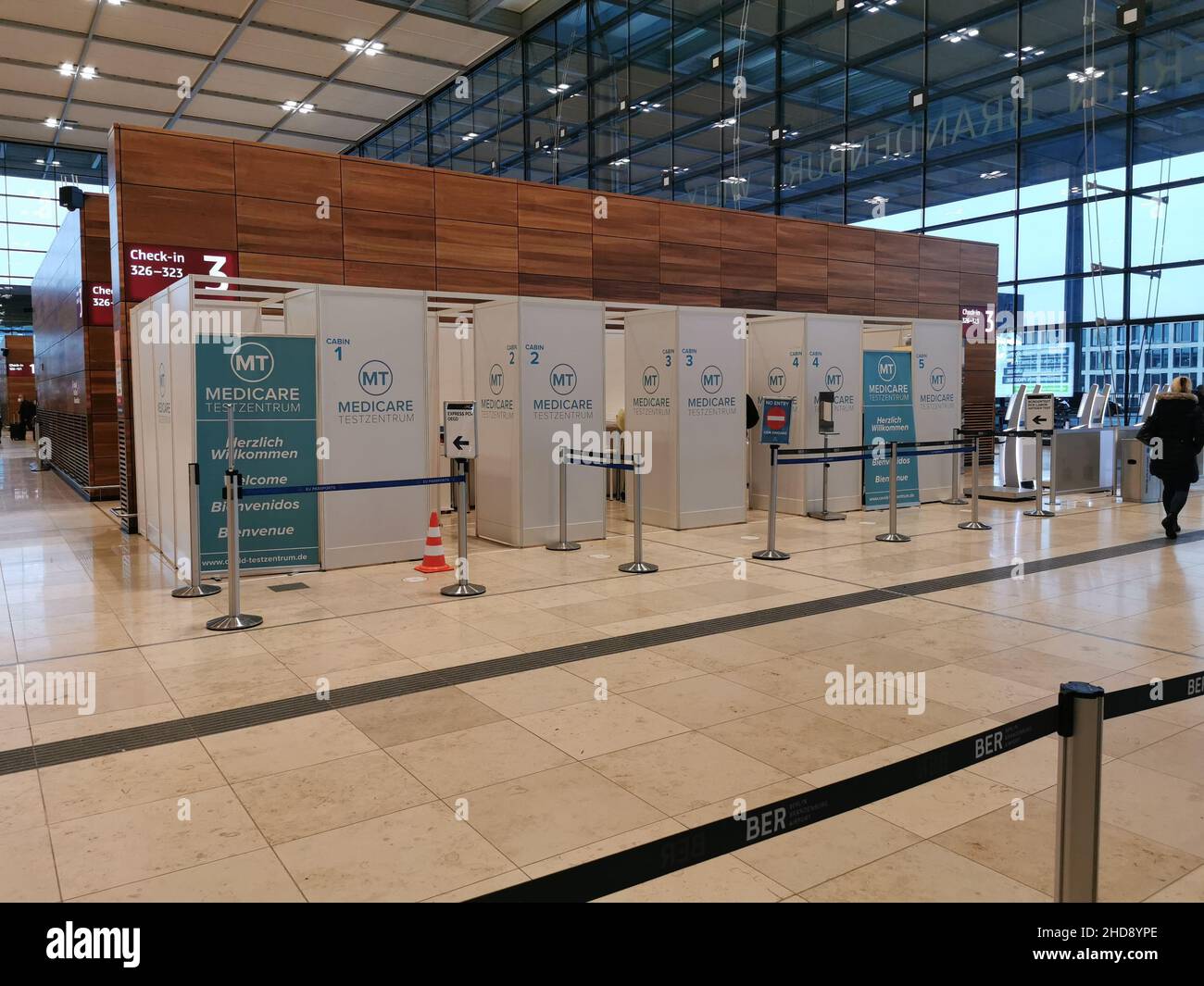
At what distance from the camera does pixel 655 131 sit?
1886 centimetres

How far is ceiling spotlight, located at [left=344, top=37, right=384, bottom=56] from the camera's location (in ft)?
59.8

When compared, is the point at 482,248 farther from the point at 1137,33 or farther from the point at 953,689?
the point at 1137,33

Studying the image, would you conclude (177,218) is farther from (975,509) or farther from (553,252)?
(975,509)

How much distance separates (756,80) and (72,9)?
1263cm

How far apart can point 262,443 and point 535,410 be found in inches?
107

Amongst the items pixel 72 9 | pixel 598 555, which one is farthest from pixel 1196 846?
pixel 72 9

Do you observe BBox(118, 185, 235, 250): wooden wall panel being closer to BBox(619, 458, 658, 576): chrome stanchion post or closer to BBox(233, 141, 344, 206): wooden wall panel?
BBox(233, 141, 344, 206): wooden wall panel

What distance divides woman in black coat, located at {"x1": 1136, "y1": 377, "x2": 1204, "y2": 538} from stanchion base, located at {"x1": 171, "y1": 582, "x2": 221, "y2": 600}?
930 cm

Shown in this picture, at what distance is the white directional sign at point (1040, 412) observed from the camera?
37.0ft

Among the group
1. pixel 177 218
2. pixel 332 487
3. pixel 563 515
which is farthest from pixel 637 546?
pixel 177 218

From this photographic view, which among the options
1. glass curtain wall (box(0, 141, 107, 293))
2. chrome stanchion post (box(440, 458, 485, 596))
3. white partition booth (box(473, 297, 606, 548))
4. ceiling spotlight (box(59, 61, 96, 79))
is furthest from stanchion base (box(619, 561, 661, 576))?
glass curtain wall (box(0, 141, 107, 293))

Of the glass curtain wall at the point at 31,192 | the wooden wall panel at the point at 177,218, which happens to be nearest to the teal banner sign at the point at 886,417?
the wooden wall panel at the point at 177,218

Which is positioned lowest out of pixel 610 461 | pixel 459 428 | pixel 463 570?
pixel 463 570

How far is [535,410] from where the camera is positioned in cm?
927
